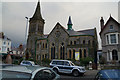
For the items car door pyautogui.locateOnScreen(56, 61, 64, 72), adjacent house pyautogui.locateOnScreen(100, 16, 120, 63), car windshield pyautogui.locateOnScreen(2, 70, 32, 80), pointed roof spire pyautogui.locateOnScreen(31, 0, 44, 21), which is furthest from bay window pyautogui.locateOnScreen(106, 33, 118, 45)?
pointed roof spire pyautogui.locateOnScreen(31, 0, 44, 21)

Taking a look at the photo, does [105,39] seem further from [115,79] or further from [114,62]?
[115,79]

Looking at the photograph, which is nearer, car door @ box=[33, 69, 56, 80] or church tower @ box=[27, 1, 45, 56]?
car door @ box=[33, 69, 56, 80]

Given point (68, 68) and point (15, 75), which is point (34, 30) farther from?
point (15, 75)

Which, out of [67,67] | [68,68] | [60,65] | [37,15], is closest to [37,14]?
[37,15]

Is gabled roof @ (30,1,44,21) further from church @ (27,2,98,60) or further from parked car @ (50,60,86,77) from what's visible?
parked car @ (50,60,86,77)

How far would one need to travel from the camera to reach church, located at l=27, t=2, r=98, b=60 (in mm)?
31341

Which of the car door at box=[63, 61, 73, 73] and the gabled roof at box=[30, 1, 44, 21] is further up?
the gabled roof at box=[30, 1, 44, 21]

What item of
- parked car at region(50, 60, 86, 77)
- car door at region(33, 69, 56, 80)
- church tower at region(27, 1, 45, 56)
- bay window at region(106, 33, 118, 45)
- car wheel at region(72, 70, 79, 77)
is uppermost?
church tower at region(27, 1, 45, 56)

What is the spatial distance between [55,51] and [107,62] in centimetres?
1819

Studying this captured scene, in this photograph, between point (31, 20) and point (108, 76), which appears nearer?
point (108, 76)

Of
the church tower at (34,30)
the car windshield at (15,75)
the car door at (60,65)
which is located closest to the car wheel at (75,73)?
the car door at (60,65)

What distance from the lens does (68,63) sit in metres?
13.6

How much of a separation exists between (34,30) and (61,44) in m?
16.4

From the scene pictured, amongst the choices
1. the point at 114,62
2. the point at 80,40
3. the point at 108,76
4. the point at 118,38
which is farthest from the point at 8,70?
the point at 80,40
